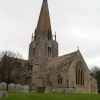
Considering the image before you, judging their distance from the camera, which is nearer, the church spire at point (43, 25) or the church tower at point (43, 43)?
the church tower at point (43, 43)

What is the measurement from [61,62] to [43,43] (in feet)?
30.3

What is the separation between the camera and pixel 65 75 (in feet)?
131

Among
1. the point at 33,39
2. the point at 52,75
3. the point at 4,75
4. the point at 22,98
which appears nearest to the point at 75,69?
the point at 52,75

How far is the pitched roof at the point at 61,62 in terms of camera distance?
135 feet

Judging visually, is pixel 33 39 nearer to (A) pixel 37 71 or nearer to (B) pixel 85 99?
(A) pixel 37 71

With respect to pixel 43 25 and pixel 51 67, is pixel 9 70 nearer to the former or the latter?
pixel 51 67

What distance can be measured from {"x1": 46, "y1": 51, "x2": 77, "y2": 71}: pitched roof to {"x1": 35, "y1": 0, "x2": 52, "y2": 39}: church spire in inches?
315

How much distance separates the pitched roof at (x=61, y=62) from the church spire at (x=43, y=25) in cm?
801

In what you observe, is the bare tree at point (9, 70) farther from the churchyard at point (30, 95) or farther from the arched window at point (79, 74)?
the arched window at point (79, 74)

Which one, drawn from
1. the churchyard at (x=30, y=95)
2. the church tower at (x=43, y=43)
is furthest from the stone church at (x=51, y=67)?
the churchyard at (x=30, y=95)

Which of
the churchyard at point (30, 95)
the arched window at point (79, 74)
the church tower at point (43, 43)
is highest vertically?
the church tower at point (43, 43)

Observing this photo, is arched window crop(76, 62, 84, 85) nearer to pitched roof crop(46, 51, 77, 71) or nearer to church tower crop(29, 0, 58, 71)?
pitched roof crop(46, 51, 77, 71)

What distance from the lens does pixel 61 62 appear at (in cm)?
4400

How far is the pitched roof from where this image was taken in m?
41.2
